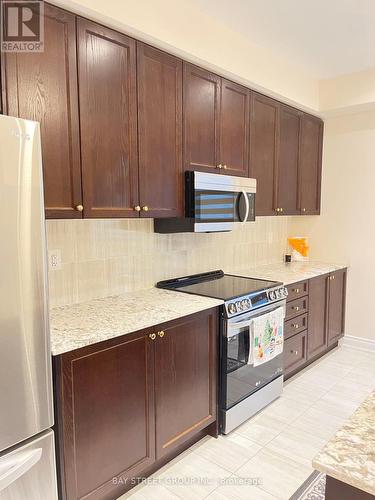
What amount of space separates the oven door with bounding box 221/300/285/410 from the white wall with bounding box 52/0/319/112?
1807 millimetres

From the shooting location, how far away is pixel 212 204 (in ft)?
8.50

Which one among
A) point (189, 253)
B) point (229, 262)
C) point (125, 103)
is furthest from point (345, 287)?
point (125, 103)

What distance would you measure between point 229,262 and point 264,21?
200 centimetres

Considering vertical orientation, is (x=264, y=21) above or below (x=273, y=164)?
above

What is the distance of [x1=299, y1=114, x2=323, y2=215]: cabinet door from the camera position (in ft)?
12.5

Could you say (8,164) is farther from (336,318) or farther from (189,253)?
(336,318)

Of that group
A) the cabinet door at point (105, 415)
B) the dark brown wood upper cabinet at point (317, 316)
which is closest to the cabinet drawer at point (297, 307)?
the dark brown wood upper cabinet at point (317, 316)

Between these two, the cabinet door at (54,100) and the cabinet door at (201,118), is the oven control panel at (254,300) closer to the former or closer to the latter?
the cabinet door at (201,118)

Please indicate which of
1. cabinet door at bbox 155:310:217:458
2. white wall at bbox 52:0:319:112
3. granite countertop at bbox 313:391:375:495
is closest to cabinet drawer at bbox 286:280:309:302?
cabinet door at bbox 155:310:217:458

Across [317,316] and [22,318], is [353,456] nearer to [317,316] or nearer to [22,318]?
[22,318]

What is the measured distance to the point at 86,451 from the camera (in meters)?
1.70

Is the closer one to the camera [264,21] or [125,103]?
[125,103]

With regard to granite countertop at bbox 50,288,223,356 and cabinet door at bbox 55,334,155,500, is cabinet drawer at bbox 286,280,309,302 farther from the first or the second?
cabinet door at bbox 55,334,155,500

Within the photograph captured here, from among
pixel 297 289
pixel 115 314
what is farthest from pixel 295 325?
pixel 115 314
